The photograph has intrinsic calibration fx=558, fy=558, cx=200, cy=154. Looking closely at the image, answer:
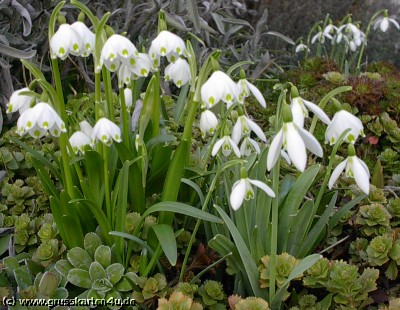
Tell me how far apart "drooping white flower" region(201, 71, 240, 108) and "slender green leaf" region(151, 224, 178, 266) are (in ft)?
1.26

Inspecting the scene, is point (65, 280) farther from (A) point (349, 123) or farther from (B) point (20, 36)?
(B) point (20, 36)

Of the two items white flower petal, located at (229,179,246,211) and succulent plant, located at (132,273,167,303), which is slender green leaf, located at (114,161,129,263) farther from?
white flower petal, located at (229,179,246,211)

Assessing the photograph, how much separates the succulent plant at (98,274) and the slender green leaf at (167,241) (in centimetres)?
16

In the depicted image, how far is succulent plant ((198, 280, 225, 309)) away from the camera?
1.55m

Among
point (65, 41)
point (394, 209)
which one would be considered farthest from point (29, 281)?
point (394, 209)

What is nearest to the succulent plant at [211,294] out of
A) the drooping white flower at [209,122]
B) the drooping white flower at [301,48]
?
the drooping white flower at [209,122]

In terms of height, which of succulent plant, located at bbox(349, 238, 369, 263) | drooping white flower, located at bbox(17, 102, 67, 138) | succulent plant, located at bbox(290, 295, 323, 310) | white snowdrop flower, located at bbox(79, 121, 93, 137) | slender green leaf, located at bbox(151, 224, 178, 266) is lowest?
succulent plant, located at bbox(290, 295, 323, 310)

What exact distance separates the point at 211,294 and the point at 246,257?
149mm

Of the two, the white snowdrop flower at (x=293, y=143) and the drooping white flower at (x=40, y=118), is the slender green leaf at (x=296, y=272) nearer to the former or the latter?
the white snowdrop flower at (x=293, y=143)

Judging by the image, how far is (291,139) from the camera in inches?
45.8

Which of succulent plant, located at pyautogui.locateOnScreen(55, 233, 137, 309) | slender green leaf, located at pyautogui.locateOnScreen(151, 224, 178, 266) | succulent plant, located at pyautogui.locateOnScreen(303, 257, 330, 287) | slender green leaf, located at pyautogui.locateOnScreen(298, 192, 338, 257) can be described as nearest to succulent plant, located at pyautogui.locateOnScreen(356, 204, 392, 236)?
slender green leaf, located at pyautogui.locateOnScreen(298, 192, 338, 257)

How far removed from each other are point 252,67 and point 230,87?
250 cm

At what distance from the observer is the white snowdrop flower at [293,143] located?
3.76ft

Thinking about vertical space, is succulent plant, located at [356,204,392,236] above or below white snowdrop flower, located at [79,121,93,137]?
below
